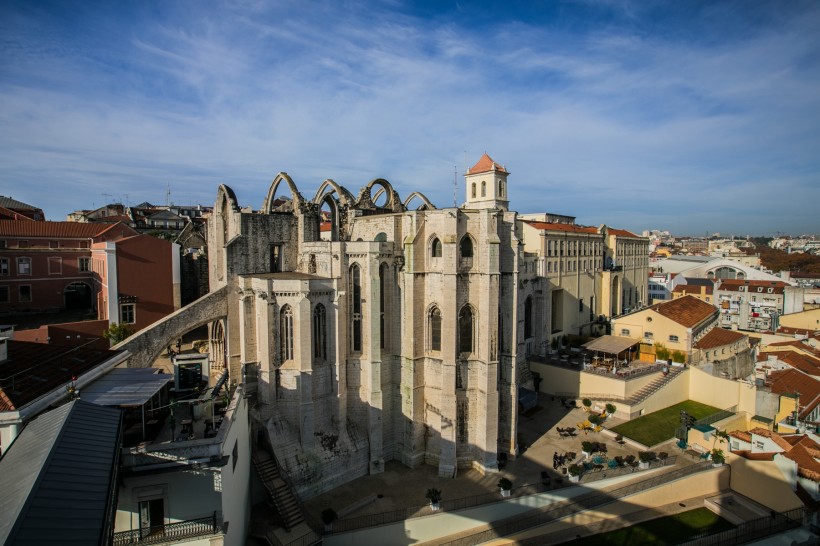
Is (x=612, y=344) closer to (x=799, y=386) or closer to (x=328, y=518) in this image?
(x=799, y=386)

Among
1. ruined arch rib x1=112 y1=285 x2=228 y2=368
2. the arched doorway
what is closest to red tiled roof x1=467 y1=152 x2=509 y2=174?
ruined arch rib x1=112 y1=285 x2=228 y2=368

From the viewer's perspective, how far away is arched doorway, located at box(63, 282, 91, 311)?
36.0 metres

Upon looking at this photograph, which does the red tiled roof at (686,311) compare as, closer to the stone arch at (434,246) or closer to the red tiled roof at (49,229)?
the stone arch at (434,246)

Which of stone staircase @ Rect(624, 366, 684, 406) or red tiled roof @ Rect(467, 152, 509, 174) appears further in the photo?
red tiled roof @ Rect(467, 152, 509, 174)

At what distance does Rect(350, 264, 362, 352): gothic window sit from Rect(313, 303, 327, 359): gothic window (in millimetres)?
1608

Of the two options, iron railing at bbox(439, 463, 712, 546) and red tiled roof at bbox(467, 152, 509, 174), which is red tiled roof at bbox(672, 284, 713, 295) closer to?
red tiled roof at bbox(467, 152, 509, 174)

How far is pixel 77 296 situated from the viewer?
36.8 meters

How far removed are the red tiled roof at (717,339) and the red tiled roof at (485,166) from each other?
23666mm

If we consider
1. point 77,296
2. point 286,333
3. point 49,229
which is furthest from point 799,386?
point 49,229

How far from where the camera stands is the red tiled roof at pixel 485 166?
44.8 m

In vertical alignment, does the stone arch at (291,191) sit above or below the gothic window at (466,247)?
above

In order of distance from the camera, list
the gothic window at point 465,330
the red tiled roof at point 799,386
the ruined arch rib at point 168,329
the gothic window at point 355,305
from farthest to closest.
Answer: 1. the red tiled roof at point 799,386
2. the gothic window at point 465,330
3. the gothic window at point 355,305
4. the ruined arch rib at point 168,329

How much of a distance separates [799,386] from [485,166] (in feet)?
101

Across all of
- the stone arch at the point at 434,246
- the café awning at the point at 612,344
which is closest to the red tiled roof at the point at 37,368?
the stone arch at the point at 434,246
